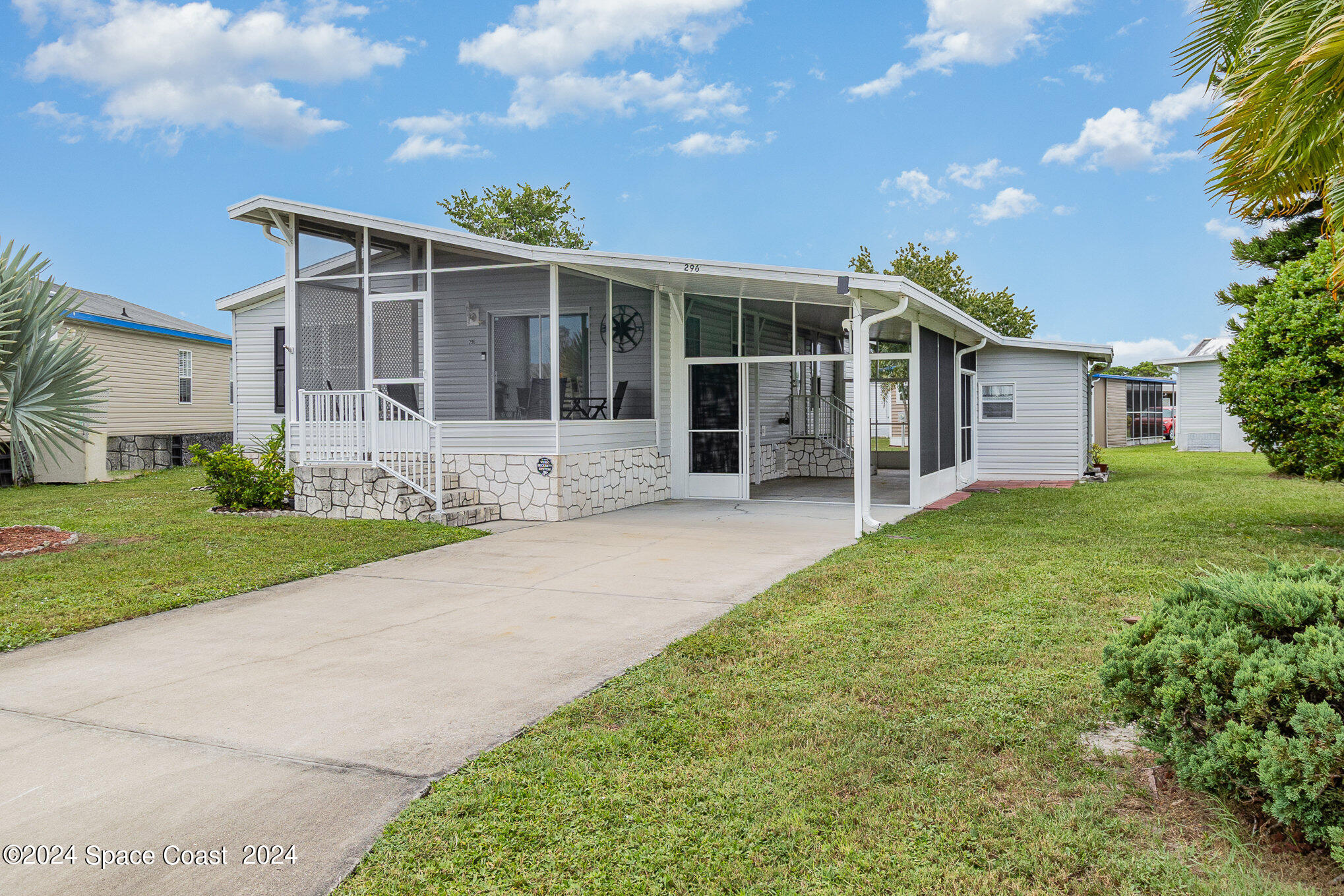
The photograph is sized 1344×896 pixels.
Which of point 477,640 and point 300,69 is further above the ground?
point 300,69

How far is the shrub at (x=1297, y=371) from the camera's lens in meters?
8.09

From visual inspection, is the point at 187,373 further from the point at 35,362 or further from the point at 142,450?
the point at 35,362

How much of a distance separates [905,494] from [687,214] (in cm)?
2584

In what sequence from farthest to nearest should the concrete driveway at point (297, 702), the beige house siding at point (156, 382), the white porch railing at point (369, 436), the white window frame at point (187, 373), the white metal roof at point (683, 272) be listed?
the white window frame at point (187, 373) → the beige house siding at point (156, 382) → the white porch railing at point (369, 436) → the white metal roof at point (683, 272) → the concrete driveway at point (297, 702)

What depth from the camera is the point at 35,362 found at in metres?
9.31

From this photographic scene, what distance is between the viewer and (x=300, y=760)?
3236 mm

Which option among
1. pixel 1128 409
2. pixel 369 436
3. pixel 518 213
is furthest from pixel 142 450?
pixel 1128 409

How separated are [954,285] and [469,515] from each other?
77.3 ft

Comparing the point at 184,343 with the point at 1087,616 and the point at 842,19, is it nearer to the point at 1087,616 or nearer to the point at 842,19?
the point at 842,19

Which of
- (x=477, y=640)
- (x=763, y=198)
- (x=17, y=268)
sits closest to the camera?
Result: (x=477, y=640)

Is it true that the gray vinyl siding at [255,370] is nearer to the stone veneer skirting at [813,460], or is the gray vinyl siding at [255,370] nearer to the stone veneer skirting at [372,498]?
the stone veneer skirting at [372,498]

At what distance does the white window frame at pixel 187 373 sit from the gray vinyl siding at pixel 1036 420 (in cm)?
1780

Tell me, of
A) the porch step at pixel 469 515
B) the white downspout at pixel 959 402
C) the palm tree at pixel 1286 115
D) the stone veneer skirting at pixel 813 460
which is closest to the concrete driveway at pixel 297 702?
the porch step at pixel 469 515

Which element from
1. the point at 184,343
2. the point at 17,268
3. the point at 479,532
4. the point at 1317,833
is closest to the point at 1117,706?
the point at 1317,833
